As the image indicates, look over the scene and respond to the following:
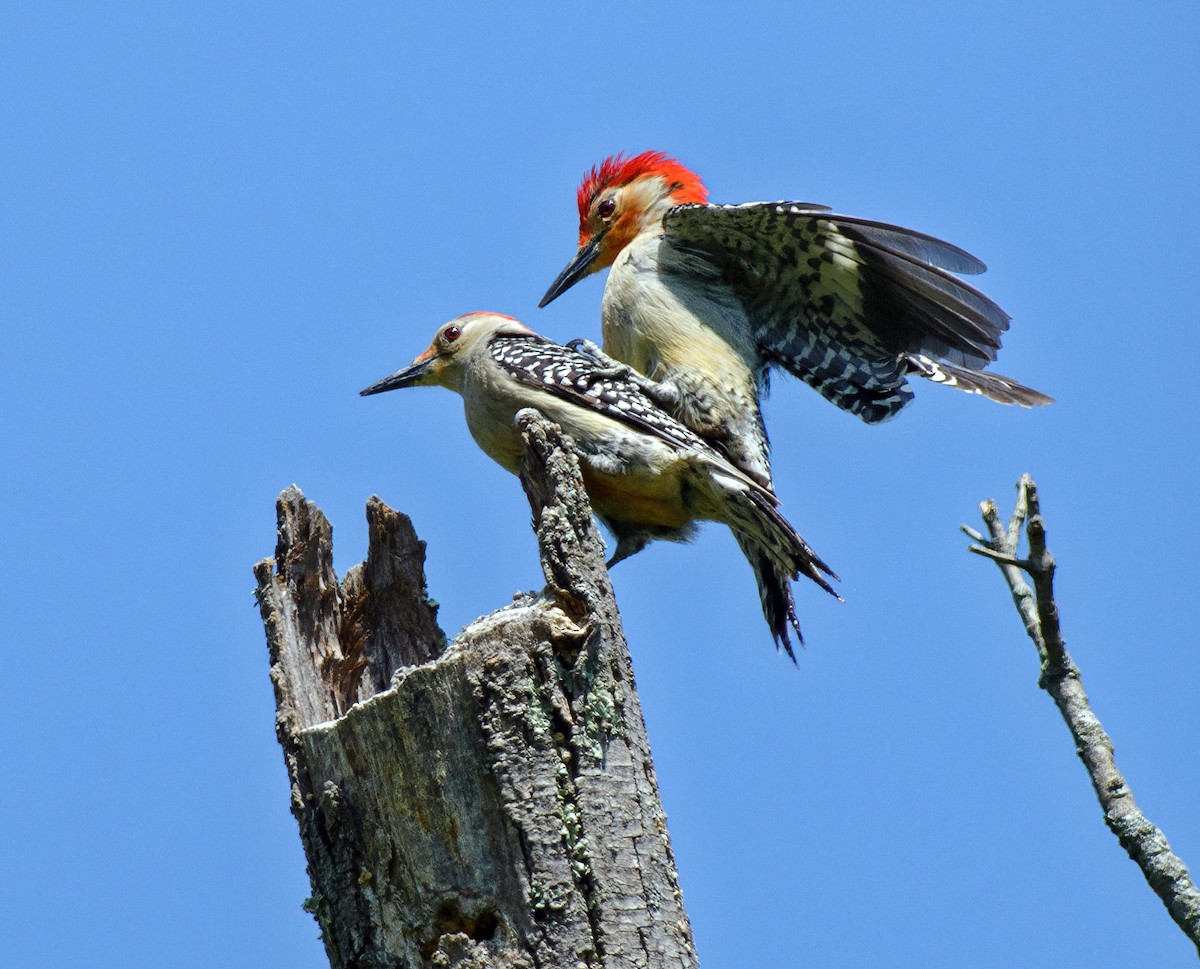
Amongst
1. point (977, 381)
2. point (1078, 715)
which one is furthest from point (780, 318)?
point (1078, 715)

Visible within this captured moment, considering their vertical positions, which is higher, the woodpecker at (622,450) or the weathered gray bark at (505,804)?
the woodpecker at (622,450)

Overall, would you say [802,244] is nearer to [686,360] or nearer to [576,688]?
[686,360]

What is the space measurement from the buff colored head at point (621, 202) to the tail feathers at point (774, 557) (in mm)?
2098

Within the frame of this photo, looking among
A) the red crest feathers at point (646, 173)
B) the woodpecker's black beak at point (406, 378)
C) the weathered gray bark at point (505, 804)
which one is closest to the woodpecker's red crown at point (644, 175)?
the red crest feathers at point (646, 173)

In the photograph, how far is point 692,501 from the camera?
5.67 metres

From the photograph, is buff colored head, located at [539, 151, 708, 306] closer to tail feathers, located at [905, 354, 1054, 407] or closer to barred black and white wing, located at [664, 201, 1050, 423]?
barred black and white wing, located at [664, 201, 1050, 423]

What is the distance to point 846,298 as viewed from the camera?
6312 millimetres

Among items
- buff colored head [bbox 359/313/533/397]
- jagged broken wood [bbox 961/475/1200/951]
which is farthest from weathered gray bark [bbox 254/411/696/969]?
buff colored head [bbox 359/313/533/397]

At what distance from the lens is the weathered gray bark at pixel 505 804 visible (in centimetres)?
345

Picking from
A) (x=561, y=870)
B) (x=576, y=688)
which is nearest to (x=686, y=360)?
(x=576, y=688)

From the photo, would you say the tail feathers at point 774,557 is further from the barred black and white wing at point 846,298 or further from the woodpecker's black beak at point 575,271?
the woodpecker's black beak at point 575,271

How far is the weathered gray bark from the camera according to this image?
11.3 feet

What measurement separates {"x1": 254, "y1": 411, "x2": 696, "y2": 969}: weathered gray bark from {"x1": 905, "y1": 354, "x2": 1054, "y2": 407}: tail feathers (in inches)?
109

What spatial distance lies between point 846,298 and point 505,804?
145 inches
